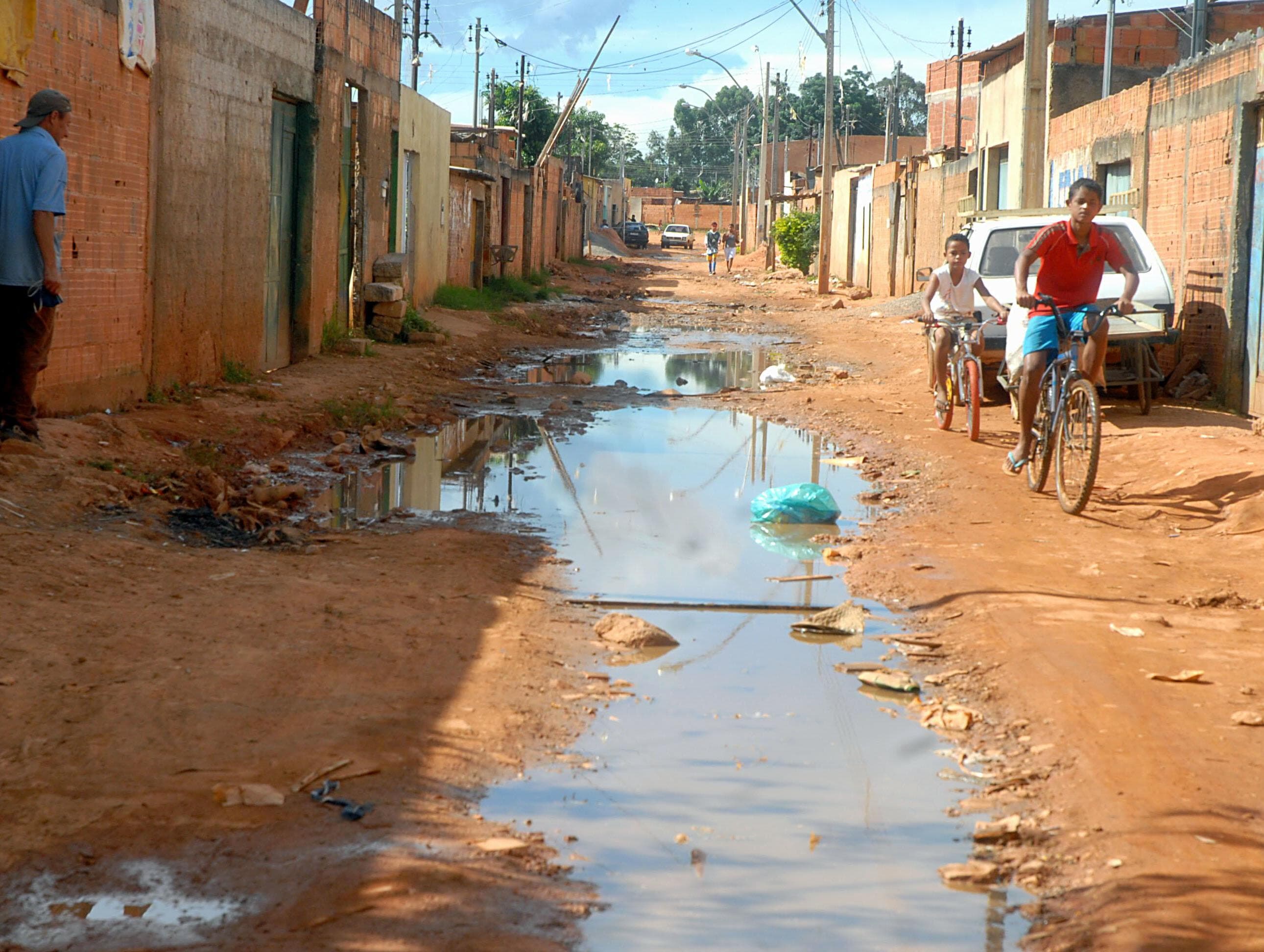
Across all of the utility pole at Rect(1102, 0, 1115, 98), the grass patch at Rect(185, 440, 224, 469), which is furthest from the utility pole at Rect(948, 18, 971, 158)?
the grass patch at Rect(185, 440, 224, 469)

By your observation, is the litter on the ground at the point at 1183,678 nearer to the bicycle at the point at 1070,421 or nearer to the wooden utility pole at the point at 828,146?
the bicycle at the point at 1070,421

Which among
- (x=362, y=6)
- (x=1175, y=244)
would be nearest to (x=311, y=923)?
(x=1175, y=244)

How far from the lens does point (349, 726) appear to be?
4.04 meters

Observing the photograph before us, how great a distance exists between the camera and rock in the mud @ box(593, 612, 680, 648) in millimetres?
5164

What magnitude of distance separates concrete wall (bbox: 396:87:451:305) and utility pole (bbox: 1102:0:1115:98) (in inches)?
416

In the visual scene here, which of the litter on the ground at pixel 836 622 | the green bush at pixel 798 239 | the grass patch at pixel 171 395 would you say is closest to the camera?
the litter on the ground at pixel 836 622

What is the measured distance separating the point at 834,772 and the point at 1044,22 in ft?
48.5

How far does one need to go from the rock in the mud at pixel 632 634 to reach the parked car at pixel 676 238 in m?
75.9

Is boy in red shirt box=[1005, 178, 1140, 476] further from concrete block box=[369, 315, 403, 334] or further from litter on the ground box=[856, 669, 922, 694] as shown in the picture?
concrete block box=[369, 315, 403, 334]

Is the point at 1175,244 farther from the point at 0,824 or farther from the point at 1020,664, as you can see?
the point at 0,824

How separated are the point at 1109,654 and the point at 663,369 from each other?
38.2 ft

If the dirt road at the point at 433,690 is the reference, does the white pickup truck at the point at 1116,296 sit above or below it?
above

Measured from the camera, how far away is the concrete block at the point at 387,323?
16.2 metres

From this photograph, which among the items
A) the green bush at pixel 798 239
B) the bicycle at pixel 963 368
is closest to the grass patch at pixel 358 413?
the bicycle at pixel 963 368
